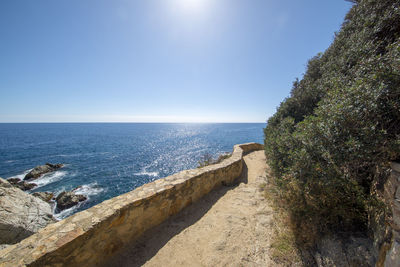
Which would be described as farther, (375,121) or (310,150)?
(310,150)

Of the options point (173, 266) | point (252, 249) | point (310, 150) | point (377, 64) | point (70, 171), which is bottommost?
point (70, 171)

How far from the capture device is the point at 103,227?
302cm

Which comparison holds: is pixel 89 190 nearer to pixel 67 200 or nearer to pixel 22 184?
pixel 67 200

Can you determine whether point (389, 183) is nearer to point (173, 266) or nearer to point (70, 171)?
point (173, 266)

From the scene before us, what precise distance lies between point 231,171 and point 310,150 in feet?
14.7

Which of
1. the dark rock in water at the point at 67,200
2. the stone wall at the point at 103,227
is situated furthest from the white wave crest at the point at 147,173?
the stone wall at the point at 103,227

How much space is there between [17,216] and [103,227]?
6.57 meters

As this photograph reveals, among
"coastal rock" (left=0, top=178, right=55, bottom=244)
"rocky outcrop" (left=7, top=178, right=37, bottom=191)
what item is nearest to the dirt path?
"coastal rock" (left=0, top=178, right=55, bottom=244)

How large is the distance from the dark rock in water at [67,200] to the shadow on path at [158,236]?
46.5 feet

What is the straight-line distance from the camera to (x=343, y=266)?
7.64ft

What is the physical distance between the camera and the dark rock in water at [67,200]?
1248 centimetres

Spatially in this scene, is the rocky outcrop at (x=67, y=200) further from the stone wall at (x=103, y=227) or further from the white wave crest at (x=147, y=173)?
the stone wall at (x=103, y=227)

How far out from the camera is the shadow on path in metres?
3.16

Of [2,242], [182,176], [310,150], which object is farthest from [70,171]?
[310,150]
